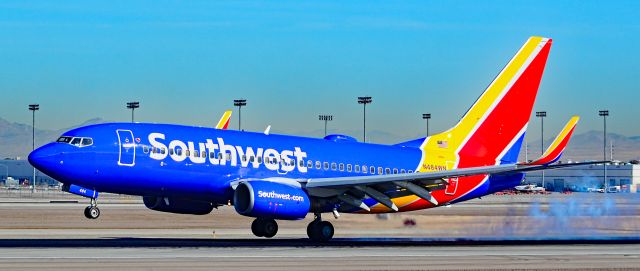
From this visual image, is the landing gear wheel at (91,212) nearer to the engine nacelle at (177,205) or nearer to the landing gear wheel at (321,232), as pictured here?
the engine nacelle at (177,205)

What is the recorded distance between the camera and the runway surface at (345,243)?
35.9 meters

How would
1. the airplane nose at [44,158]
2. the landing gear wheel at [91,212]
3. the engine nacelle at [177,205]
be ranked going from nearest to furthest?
the airplane nose at [44,158] < the landing gear wheel at [91,212] < the engine nacelle at [177,205]

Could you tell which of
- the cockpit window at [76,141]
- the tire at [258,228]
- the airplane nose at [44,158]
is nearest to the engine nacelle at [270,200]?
the tire at [258,228]

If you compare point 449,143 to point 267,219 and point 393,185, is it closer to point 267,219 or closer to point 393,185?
point 393,185

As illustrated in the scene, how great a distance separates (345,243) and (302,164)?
5949 millimetres

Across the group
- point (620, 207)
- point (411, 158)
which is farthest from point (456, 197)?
point (620, 207)

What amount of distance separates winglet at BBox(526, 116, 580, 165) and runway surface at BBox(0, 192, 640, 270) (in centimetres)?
361

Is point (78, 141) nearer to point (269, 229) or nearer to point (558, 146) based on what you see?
point (269, 229)

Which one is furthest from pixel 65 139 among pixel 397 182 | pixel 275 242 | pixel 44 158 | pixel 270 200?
pixel 397 182

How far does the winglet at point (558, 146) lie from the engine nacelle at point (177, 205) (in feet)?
49.1

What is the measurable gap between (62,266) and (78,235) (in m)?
20.8

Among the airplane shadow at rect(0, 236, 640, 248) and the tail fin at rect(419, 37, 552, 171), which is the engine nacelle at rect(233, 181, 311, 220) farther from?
the tail fin at rect(419, 37, 552, 171)

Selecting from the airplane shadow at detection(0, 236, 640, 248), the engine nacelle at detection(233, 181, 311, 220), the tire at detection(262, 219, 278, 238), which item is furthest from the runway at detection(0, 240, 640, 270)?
the tire at detection(262, 219, 278, 238)

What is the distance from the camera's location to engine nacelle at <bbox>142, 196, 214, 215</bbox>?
2069 inches
